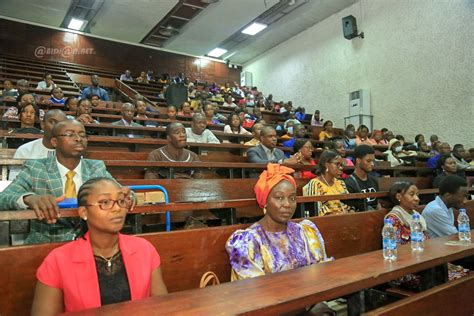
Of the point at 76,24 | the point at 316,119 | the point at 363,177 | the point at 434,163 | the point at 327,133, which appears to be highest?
the point at 76,24

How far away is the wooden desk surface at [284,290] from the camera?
0.85 metres

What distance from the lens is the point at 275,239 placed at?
5.33 feet

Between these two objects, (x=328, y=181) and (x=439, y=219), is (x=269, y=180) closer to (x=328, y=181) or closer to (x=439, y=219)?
(x=328, y=181)

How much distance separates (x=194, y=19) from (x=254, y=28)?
73.8 inches

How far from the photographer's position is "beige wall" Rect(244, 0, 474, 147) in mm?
6859

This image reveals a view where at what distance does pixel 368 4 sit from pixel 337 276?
9.20m

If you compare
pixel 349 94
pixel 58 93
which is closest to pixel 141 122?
pixel 58 93

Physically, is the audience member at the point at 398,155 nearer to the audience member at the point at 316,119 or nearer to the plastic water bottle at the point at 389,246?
the audience member at the point at 316,119

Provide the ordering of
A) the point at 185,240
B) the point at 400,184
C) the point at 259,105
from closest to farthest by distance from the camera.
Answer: the point at 185,240, the point at 400,184, the point at 259,105

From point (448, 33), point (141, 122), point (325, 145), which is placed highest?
point (448, 33)

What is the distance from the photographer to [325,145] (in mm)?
5551

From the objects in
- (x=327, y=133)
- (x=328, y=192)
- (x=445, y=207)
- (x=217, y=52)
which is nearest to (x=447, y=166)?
(x=445, y=207)

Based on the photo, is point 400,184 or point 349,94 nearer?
point 400,184

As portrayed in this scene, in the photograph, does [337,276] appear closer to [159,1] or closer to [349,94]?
[349,94]
